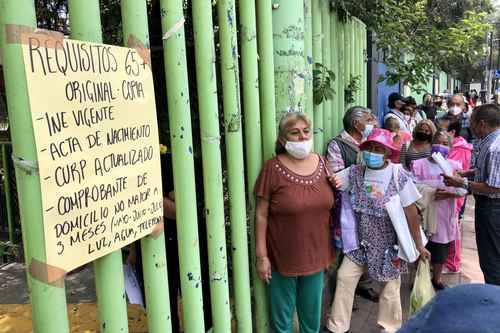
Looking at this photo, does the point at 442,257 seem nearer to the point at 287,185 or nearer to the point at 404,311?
the point at 404,311

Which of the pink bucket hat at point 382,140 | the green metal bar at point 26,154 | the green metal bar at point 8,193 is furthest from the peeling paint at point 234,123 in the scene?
the green metal bar at point 8,193

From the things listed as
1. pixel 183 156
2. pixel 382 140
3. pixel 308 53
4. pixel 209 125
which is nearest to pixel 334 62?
pixel 308 53

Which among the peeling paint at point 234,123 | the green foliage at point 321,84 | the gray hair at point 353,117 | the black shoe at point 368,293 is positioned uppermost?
the green foliage at point 321,84

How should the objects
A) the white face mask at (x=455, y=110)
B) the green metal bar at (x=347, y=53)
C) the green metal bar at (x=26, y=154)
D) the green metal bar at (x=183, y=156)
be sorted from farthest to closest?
the white face mask at (x=455, y=110) < the green metal bar at (x=347, y=53) < the green metal bar at (x=183, y=156) < the green metal bar at (x=26, y=154)

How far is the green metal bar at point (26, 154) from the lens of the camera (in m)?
1.41

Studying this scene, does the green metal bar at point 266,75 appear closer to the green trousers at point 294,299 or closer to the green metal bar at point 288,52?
the green metal bar at point 288,52

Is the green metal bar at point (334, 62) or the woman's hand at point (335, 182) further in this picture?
the green metal bar at point (334, 62)

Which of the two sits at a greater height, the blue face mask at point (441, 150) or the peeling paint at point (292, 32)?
the peeling paint at point (292, 32)

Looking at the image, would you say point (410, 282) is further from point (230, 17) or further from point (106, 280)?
point (106, 280)

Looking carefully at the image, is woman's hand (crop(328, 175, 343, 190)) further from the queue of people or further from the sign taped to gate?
the sign taped to gate

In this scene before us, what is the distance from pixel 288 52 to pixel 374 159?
0.95m

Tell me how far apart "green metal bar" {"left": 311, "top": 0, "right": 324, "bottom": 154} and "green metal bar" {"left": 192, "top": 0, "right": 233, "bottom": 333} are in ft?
5.02

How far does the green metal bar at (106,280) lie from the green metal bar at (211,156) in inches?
26.9

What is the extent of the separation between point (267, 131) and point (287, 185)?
37cm
